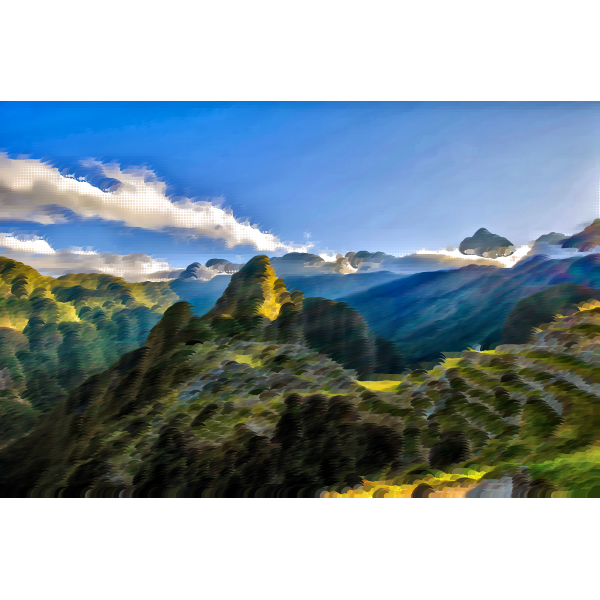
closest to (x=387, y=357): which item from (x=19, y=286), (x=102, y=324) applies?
(x=102, y=324)

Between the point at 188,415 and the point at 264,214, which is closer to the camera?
the point at 188,415

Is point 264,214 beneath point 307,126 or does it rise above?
beneath

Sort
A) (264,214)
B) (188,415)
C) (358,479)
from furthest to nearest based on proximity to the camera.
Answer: (264,214)
(188,415)
(358,479)

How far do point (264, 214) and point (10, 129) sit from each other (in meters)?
2.91

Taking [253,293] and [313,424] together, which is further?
[253,293]

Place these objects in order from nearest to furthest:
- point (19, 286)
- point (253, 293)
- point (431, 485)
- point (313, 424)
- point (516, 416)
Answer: point (431, 485) < point (516, 416) < point (313, 424) < point (253, 293) < point (19, 286)

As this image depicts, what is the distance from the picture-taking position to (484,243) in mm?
4895

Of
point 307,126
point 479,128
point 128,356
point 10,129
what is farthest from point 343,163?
point 10,129

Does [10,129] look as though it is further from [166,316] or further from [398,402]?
[398,402]

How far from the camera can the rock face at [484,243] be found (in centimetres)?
488

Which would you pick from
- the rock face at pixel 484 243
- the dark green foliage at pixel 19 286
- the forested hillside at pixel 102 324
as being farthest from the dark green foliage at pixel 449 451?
the dark green foliage at pixel 19 286

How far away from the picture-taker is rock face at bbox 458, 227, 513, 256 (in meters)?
4.88

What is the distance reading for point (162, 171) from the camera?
5.06 m

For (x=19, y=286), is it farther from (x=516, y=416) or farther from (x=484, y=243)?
(x=516, y=416)
